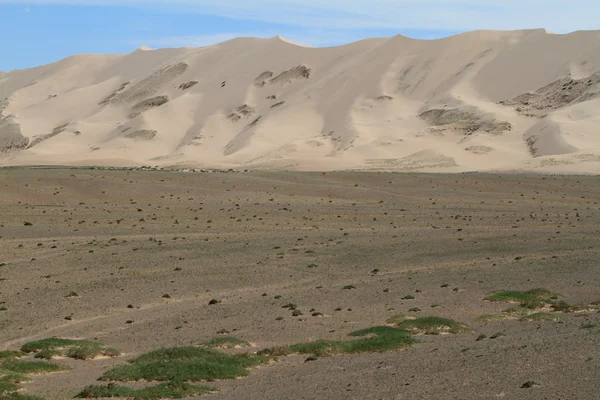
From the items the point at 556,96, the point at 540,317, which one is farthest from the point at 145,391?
the point at 556,96

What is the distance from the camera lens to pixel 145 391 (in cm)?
1600

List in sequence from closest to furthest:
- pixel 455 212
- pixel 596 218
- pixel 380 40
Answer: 1. pixel 596 218
2. pixel 455 212
3. pixel 380 40

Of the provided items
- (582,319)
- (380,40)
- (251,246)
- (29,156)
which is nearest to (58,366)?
(582,319)

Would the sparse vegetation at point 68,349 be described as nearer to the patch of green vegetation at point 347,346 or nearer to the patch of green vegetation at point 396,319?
the patch of green vegetation at point 347,346

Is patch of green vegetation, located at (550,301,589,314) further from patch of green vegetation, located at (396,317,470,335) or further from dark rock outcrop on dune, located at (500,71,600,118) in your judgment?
dark rock outcrop on dune, located at (500,71,600,118)

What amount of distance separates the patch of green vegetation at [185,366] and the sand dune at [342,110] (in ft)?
241

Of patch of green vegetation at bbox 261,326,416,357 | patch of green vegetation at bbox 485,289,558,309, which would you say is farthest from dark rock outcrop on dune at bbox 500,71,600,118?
patch of green vegetation at bbox 261,326,416,357

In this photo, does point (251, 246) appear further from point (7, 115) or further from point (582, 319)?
point (7, 115)

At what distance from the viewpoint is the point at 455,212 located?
54562mm

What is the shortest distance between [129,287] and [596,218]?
93.0 ft

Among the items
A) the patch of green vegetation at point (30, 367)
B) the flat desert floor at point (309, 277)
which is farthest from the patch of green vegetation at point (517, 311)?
the patch of green vegetation at point (30, 367)

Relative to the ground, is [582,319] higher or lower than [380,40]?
lower

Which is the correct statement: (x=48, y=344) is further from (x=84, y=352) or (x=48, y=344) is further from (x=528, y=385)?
(x=528, y=385)

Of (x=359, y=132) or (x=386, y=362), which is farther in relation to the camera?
(x=359, y=132)
